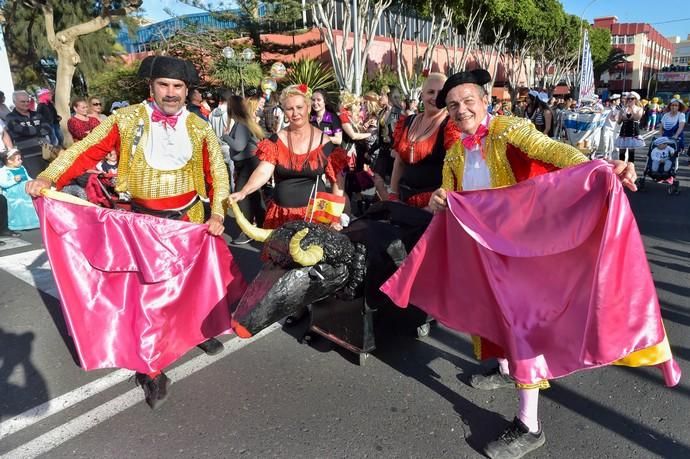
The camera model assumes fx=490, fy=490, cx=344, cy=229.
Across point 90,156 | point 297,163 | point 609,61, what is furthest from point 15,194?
point 609,61

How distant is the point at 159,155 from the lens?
10.3ft

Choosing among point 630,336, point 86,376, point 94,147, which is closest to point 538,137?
point 630,336

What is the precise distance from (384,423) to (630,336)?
4.55 ft

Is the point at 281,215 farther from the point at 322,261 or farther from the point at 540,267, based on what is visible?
the point at 540,267

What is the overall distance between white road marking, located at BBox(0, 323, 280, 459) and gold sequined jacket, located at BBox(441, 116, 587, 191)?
222 cm

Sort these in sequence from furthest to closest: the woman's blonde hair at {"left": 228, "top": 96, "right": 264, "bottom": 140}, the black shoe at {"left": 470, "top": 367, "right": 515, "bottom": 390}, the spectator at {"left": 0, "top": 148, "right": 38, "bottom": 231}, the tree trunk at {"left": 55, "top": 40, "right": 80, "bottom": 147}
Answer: the tree trunk at {"left": 55, "top": 40, "right": 80, "bottom": 147}, the spectator at {"left": 0, "top": 148, "right": 38, "bottom": 231}, the woman's blonde hair at {"left": 228, "top": 96, "right": 264, "bottom": 140}, the black shoe at {"left": 470, "top": 367, "right": 515, "bottom": 390}

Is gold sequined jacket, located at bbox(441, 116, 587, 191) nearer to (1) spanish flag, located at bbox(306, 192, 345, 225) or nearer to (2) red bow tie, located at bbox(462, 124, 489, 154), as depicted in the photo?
(2) red bow tie, located at bbox(462, 124, 489, 154)

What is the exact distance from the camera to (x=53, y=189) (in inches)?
118

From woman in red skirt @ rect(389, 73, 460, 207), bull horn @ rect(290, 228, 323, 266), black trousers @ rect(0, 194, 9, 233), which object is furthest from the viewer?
black trousers @ rect(0, 194, 9, 233)

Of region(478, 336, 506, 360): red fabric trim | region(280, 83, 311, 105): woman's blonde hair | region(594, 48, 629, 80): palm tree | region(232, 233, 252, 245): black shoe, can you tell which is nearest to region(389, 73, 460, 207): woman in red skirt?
region(280, 83, 311, 105): woman's blonde hair

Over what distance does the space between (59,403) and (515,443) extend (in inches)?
107

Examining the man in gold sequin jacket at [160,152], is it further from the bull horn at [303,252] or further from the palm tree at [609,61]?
the palm tree at [609,61]

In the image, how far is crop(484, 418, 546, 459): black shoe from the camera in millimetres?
2482

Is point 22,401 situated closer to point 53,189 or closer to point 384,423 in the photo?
point 53,189
